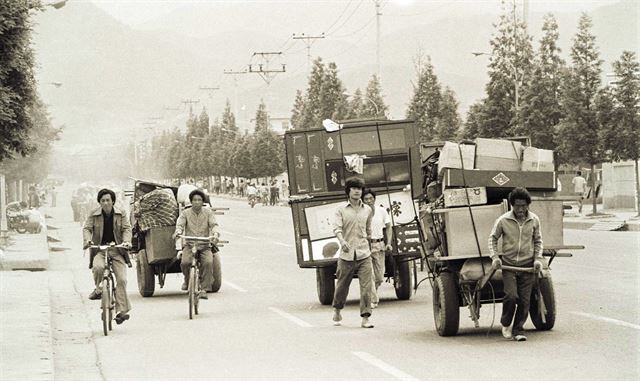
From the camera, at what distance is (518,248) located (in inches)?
527

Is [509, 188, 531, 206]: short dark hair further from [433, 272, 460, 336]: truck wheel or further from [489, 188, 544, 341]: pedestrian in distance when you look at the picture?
[433, 272, 460, 336]: truck wheel

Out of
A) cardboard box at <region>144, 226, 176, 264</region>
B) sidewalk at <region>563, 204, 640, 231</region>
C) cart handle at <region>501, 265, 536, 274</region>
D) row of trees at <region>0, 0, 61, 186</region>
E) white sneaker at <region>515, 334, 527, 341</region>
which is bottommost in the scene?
sidewalk at <region>563, 204, 640, 231</region>

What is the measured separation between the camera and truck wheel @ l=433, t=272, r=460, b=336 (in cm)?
1396

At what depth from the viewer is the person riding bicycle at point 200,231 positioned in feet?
60.4

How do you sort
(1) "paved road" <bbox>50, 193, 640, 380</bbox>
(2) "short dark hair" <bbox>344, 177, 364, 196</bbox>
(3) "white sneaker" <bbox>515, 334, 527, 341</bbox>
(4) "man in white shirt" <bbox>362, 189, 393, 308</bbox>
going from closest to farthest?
(1) "paved road" <bbox>50, 193, 640, 380</bbox> < (3) "white sneaker" <bbox>515, 334, 527, 341</bbox> < (2) "short dark hair" <bbox>344, 177, 364, 196</bbox> < (4) "man in white shirt" <bbox>362, 189, 393, 308</bbox>

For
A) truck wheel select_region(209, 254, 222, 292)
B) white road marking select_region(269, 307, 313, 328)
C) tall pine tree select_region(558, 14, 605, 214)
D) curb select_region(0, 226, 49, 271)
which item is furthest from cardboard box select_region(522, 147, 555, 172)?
tall pine tree select_region(558, 14, 605, 214)

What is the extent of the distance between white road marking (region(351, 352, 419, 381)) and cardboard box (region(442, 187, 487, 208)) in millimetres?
2147

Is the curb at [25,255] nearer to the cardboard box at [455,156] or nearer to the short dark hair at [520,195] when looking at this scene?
the cardboard box at [455,156]

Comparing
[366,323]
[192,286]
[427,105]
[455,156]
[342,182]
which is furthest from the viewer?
[427,105]

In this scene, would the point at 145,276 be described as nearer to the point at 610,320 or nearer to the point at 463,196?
the point at 463,196

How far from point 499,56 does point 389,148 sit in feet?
123

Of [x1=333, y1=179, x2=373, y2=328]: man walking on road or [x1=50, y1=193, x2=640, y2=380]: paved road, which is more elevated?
[x1=333, y1=179, x2=373, y2=328]: man walking on road

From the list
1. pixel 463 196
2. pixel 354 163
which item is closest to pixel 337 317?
pixel 463 196

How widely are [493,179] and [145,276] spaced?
9.46m
